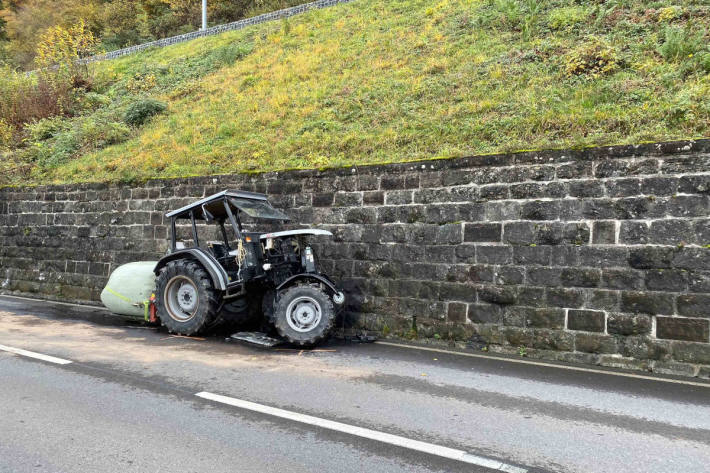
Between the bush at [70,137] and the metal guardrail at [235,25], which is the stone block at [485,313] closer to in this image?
the bush at [70,137]

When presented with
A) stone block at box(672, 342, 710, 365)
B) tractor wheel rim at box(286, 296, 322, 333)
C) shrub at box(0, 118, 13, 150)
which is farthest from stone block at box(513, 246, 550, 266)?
shrub at box(0, 118, 13, 150)

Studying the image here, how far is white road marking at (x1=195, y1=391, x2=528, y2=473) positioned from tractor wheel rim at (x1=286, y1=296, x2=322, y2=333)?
2.21 m

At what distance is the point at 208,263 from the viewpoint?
24.9ft

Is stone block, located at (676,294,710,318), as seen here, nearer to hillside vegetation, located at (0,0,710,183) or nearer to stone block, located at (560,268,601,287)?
stone block, located at (560,268,601,287)

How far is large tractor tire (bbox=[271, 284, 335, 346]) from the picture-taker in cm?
689

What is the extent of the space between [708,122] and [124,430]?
812 centimetres

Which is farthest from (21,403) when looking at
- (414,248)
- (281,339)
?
(414,248)

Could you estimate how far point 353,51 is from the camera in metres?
Answer: 17.2

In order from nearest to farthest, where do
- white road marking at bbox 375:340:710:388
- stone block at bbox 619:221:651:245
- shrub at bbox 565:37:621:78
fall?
white road marking at bbox 375:340:710:388
stone block at bbox 619:221:651:245
shrub at bbox 565:37:621:78

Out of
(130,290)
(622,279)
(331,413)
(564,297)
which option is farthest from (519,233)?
(130,290)

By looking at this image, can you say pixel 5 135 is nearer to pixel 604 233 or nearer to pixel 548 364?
pixel 548 364

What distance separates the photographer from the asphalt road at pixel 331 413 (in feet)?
11.5

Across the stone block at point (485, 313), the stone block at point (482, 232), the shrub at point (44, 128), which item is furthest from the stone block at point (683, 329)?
the shrub at point (44, 128)

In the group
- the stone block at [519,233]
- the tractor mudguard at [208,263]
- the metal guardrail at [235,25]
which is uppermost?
the metal guardrail at [235,25]
